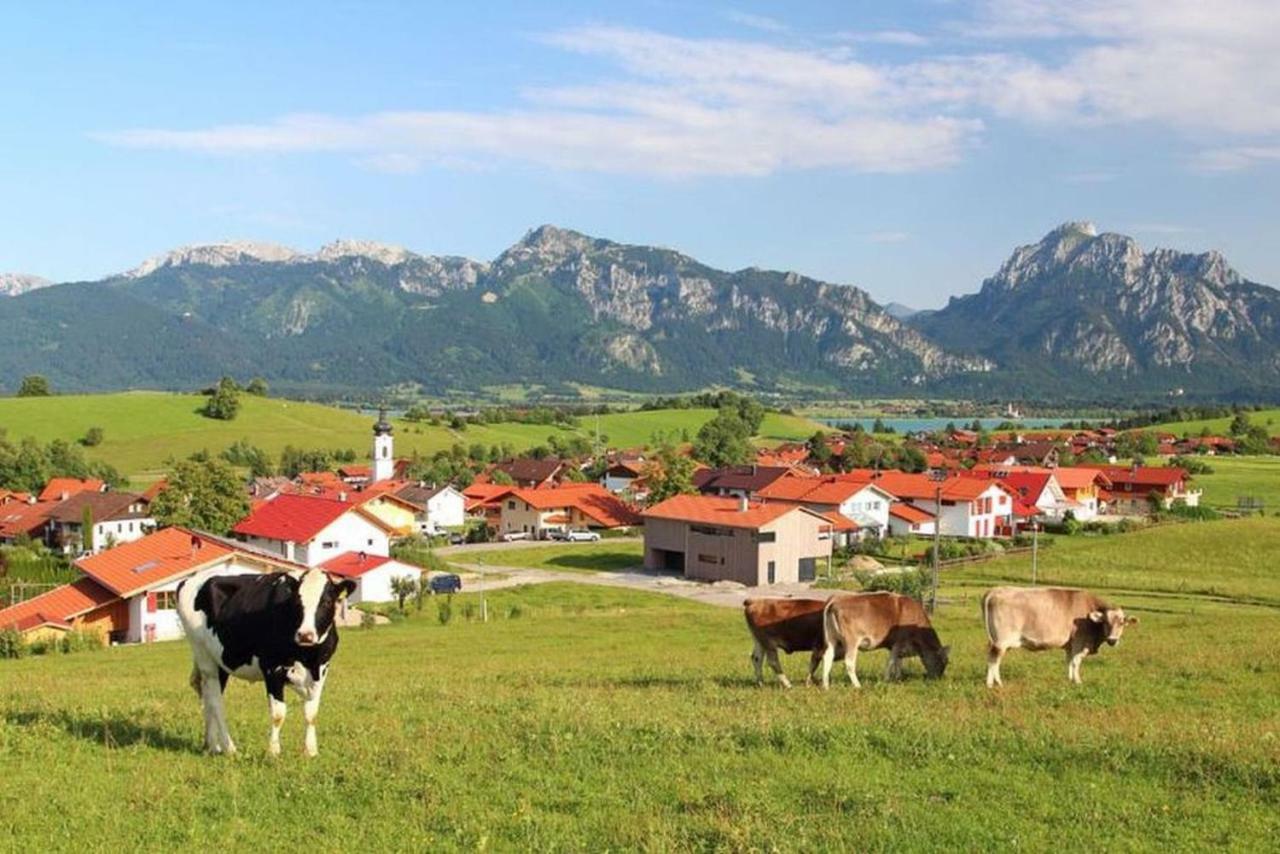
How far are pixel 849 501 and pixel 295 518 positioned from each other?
136 ft

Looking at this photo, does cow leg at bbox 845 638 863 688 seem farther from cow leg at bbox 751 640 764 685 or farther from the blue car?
the blue car

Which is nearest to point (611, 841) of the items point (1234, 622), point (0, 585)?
point (1234, 622)

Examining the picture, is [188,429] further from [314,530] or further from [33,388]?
[314,530]

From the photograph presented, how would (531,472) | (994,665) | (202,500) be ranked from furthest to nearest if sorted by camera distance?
(531,472), (202,500), (994,665)

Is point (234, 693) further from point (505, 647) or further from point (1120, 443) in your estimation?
point (1120, 443)

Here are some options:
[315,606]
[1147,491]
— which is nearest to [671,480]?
[1147,491]

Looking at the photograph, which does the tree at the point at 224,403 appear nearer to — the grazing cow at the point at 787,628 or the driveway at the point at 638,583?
the driveway at the point at 638,583

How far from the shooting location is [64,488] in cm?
9988

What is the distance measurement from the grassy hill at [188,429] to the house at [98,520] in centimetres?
4511

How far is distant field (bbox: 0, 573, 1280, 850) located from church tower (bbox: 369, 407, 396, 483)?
82.6 metres

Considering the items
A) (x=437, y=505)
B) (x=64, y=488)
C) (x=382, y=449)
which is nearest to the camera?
(x=64, y=488)

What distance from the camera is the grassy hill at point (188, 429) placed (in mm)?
148000

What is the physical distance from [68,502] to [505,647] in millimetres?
68003

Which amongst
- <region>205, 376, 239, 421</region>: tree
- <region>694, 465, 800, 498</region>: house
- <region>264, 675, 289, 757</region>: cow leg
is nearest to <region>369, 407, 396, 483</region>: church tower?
<region>694, 465, 800, 498</region>: house
